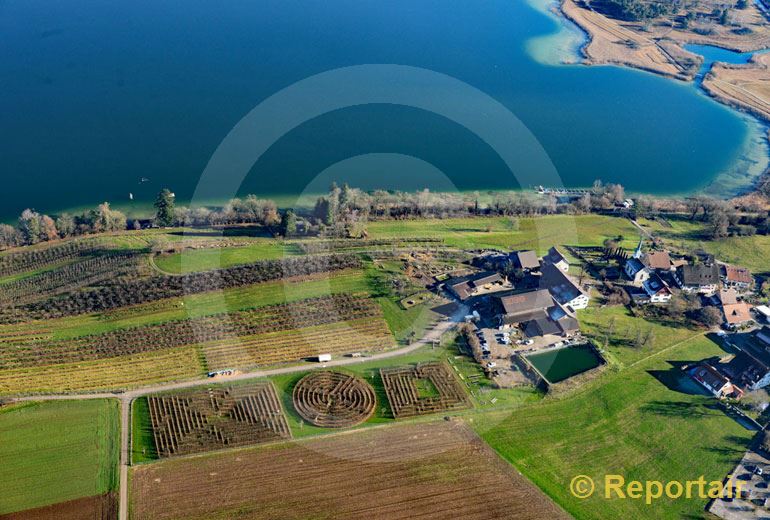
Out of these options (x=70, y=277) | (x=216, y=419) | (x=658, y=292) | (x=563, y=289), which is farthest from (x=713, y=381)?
(x=70, y=277)

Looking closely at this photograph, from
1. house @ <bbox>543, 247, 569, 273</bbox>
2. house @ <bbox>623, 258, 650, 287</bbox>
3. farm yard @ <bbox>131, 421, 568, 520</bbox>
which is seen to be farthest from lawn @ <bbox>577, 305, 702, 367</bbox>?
farm yard @ <bbox>131, 421, 568, 520</bbox>

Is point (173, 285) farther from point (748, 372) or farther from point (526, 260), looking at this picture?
point (748, 372)

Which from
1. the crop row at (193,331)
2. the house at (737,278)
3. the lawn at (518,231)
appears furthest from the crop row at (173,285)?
the house at (737,278)

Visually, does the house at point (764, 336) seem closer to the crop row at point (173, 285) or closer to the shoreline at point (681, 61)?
the crop row at point (173, 285)

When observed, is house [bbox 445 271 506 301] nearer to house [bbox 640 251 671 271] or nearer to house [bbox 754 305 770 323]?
house [bbox 640 251 671 271]

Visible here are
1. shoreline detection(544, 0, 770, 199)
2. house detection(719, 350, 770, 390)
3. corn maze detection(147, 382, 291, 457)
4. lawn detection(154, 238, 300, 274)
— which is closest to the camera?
corn maze detection(147, 382, 291, 457)

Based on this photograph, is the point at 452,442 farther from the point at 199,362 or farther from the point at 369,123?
the point at 369,123
